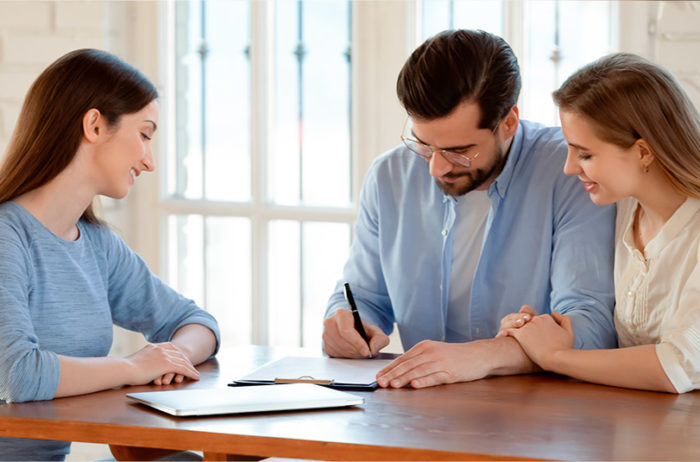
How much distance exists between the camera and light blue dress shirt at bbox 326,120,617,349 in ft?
6.49

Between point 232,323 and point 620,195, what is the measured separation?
1908 mm

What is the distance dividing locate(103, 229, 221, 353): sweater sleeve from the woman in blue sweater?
4cm

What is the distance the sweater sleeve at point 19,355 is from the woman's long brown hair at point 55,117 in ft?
→ 0.67

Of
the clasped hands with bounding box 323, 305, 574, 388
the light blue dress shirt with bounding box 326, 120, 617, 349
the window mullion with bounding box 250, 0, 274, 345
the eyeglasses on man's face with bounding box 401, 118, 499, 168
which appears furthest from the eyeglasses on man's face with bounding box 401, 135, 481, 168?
the window mullion with bounding box 250, 0, 274, 345

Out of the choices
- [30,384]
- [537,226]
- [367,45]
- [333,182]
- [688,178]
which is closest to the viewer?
[30,384]

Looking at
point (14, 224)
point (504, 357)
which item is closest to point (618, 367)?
point (504, 357)

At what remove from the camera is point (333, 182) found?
3.20 meters

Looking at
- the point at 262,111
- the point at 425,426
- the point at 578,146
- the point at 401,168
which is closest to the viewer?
the point at 425,426

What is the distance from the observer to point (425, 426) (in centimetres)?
143

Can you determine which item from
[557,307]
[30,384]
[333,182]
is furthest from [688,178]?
[333,182]

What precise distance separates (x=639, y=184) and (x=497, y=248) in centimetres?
44

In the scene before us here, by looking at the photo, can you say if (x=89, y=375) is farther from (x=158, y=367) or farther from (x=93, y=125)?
(x=93, y=125)

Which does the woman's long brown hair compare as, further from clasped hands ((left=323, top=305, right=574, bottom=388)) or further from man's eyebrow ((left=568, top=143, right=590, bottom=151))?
man's eyebrow ((left=568, top=143, right=590, bottom=151))

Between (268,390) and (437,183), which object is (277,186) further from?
(268,390)
